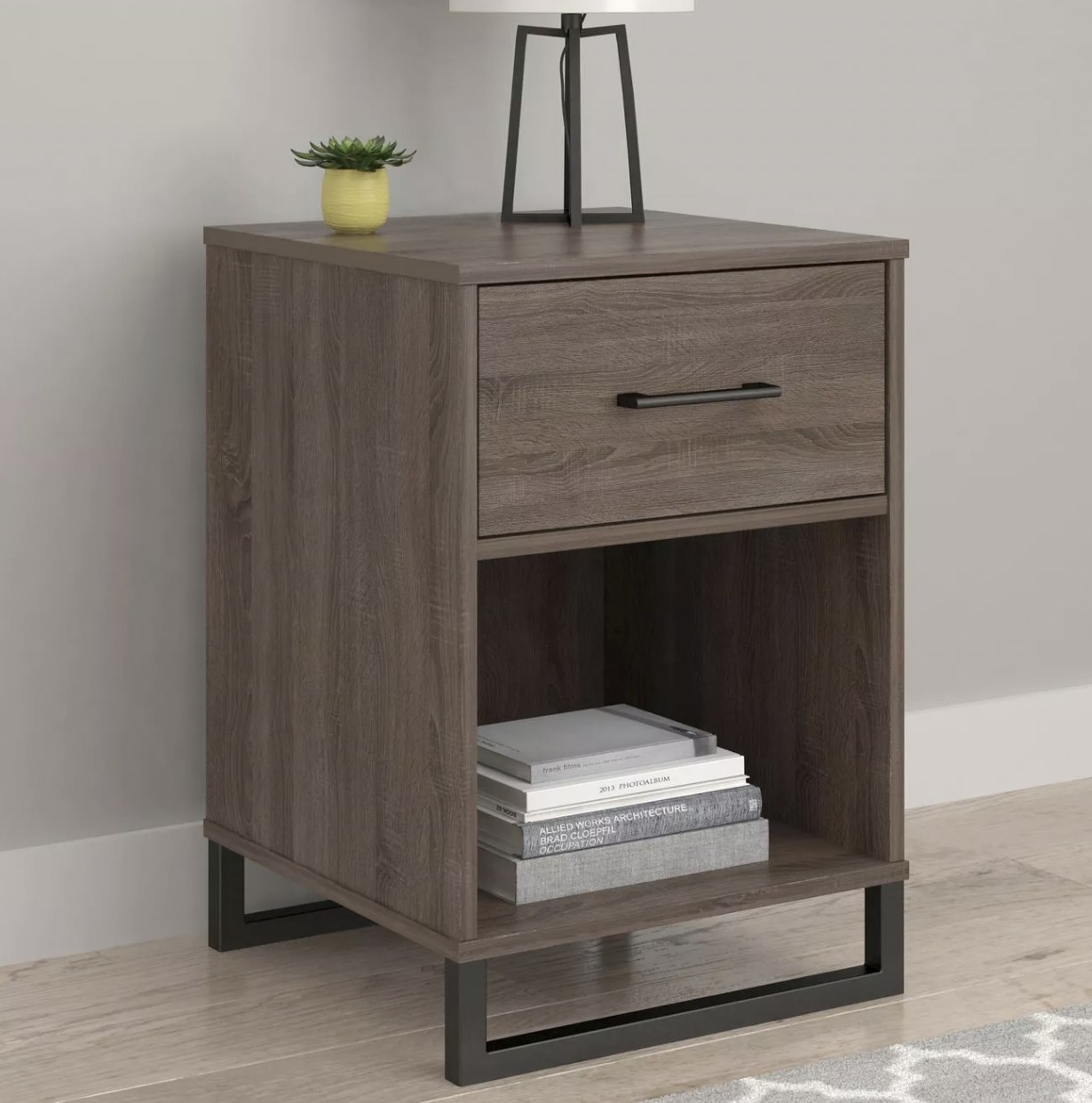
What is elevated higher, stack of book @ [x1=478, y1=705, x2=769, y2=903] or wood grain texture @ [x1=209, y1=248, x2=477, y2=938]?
wood grain texture @ [x1=209, y1=248, x2=477, y2=938]

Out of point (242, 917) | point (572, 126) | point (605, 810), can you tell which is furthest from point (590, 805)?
point (572, 126)

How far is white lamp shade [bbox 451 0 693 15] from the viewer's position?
74.2 inches

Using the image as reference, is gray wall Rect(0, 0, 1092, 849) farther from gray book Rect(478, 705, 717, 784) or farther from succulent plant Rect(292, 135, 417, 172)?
gray book Rect(478, 705, 717, 784)

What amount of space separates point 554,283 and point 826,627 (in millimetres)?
485

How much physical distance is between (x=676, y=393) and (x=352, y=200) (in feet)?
1.21

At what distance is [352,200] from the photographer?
1880 millimetres

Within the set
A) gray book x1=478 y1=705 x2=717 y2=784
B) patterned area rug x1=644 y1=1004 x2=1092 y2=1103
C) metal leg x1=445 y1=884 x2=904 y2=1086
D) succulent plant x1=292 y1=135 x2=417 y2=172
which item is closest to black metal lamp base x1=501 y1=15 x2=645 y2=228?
succulent plant x1=292 y1=135 x2=417 y2=172

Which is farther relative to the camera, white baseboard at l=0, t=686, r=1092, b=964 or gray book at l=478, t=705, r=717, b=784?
white baseboard at l=0, t=686, r=1092, b=964

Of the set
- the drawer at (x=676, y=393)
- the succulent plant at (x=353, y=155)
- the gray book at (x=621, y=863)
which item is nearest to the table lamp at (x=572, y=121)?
the succulent plant at (x=353, y=155)

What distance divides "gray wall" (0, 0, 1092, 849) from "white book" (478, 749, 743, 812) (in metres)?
0.43

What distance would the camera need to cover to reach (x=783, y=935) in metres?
2.12

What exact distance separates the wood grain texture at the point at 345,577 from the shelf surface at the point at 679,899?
0.20 ft

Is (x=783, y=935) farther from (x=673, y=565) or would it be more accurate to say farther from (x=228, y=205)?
(x=228, y=205)

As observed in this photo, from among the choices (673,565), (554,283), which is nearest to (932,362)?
(673,565)
